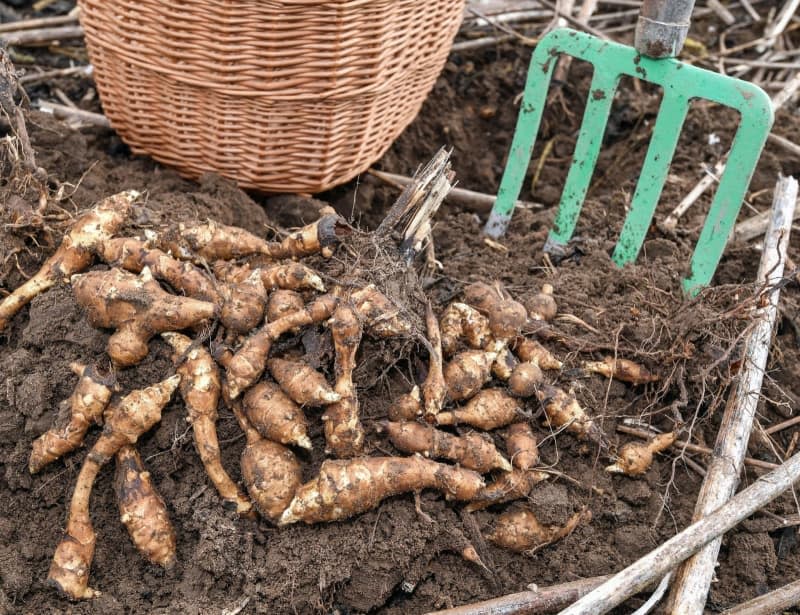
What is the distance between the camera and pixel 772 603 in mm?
1388

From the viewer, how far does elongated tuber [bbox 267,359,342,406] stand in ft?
4.74

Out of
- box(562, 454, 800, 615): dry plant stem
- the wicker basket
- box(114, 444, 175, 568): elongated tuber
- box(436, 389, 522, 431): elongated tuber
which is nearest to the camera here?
box(562, 454, 800, 615): dry plant stem

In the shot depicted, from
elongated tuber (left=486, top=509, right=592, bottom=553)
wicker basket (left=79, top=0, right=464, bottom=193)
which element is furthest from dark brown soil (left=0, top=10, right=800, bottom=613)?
wicker basket (left=79, top=0, right=464, bottom=193)

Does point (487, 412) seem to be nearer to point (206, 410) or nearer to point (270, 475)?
point (270, 475)

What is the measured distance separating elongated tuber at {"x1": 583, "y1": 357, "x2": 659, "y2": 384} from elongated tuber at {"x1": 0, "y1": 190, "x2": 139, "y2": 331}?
1.09 meters

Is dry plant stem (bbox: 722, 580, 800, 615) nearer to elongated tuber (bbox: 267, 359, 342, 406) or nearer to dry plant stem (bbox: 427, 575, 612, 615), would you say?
dry plant stem (bbox: 427, 575, 612, 615)

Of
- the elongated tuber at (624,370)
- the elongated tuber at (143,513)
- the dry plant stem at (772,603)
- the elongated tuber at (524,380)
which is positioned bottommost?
the elongated tuber at (143,513)

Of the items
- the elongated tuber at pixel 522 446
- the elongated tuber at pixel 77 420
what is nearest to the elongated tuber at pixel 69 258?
the elongated tuber at pixel 77 420

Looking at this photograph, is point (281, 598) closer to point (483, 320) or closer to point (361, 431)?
point (361, 431)

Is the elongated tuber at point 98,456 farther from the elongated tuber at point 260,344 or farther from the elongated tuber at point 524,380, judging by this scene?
the elongated tuber at point 524,380

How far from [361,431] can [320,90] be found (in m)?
0.88

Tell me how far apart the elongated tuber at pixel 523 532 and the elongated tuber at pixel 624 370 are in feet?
1.10

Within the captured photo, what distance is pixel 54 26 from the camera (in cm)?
295

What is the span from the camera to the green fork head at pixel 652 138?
1827 mm
